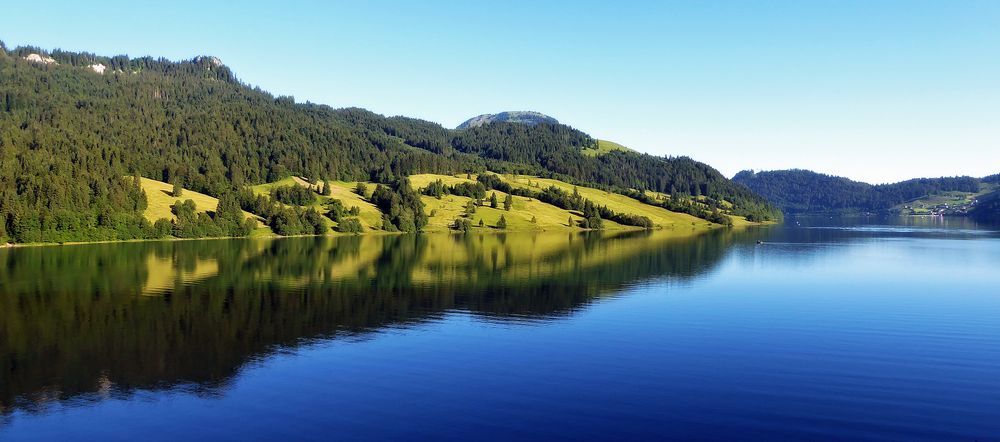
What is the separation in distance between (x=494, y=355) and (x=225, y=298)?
45144 mm

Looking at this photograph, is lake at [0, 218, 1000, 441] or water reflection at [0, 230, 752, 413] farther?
water reflection at [0, 230, 752, 413]

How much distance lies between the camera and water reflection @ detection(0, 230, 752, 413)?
4988 cm

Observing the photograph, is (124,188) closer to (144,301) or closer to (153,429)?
(144,301)

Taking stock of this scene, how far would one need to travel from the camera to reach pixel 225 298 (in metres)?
83.1

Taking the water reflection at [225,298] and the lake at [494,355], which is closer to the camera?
the lake at [494,355]

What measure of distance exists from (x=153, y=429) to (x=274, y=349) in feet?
62.8

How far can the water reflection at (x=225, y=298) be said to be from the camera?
49.9 m

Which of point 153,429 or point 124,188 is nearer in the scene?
point 153,429

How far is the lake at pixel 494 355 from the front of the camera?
38.4 m

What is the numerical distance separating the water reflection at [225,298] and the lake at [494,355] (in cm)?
45

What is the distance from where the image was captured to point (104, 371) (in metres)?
48.8

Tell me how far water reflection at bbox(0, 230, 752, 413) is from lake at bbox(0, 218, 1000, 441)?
0.45m

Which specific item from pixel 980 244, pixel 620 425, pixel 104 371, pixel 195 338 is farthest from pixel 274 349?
pixel 980 244

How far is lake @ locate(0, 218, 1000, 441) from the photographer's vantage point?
38375 millimetres
